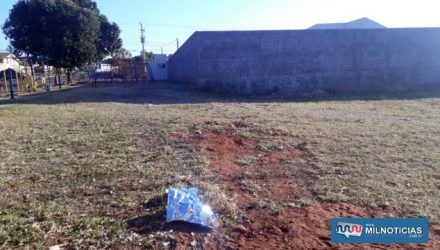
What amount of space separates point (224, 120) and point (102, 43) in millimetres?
29857

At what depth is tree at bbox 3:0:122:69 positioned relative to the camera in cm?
2698

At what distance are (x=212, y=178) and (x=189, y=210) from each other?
1413 mm

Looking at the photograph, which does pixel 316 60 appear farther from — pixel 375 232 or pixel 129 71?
pixel 375 232

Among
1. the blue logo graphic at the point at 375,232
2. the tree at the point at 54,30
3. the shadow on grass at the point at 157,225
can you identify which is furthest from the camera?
the tree at the point at 54,30

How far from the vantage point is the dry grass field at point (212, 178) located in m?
3.15

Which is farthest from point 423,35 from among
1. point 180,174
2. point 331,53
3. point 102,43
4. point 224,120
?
point 102,43

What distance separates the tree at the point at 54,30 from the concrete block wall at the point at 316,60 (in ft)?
40.7

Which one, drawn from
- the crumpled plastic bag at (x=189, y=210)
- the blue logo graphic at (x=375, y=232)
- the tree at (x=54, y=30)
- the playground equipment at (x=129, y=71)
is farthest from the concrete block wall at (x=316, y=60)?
the blue logo graphic at (x=375, y=232)

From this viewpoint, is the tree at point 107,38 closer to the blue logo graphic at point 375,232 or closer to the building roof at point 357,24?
the building roof at point 357,24

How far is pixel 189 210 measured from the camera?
3291mm

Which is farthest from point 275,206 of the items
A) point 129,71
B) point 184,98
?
point 129,71

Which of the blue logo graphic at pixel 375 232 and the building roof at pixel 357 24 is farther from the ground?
the building roof at pixel 357 24

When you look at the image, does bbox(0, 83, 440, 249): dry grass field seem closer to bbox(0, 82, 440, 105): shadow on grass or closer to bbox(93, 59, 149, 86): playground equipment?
bbox(0, 82, 440, 105): shadow on grass

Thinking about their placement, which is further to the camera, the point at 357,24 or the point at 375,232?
the point at 357,24
